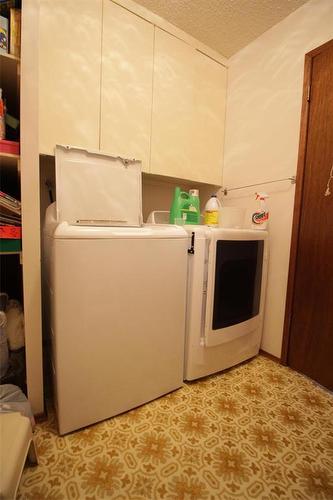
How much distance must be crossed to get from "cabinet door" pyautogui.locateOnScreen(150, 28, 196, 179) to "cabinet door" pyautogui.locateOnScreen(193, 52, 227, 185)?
0.21 ft

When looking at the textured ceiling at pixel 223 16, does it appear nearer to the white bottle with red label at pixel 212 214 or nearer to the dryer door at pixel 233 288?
the white bottle with red label at pixel 212 214

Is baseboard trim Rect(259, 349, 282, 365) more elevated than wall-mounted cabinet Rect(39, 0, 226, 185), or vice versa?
wall-mounted cabinet Rect(39, 0, 226, 185)

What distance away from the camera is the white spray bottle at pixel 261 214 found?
1466 millimetres

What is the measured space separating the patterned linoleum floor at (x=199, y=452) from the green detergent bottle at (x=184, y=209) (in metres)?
1.02

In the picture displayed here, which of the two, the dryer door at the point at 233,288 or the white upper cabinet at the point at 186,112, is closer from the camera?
the dryer door at the point at 233,288

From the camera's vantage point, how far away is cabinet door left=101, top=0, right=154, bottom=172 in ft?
4.25

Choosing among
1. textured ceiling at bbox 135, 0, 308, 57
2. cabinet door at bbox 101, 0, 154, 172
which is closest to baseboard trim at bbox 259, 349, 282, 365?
cabinet door at bbox 101, 0, 154, 172

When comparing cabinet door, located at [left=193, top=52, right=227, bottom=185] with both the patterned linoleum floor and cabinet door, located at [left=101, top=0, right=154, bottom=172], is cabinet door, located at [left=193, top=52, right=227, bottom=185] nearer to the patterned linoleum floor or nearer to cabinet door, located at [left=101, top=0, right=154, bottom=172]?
cabinet door, located at [left=101, top=0, right=154, bottom=172]

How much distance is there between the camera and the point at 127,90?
4.50ft

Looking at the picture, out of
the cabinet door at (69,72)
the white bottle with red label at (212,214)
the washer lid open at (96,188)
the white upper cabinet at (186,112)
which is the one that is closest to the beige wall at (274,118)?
the white upper cabinet at (186,112)

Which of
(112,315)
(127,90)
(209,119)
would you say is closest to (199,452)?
(112,315)

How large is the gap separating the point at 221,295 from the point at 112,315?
615 mm

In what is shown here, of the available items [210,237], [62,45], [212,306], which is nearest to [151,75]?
[62,45]

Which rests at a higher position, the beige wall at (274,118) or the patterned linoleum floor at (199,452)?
the beige wall at (274,118)
